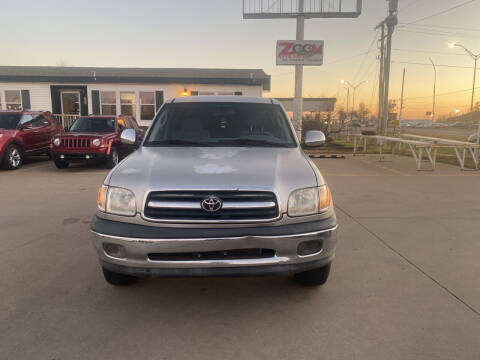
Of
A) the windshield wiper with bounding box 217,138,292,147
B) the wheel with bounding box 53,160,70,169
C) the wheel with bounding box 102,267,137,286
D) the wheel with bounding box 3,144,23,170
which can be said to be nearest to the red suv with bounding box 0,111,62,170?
the wheel with bounding box 3,144,23,170

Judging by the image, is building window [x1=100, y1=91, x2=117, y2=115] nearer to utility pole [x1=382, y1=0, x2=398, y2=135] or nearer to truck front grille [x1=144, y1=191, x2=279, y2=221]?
utility pole [x1=382, y1=0, x2=398, y2=135]

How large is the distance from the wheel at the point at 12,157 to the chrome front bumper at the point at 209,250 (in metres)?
9.61

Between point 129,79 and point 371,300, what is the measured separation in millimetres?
19792

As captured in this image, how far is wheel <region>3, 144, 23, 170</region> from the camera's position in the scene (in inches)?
411

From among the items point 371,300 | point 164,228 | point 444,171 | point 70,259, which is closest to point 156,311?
point 164,228

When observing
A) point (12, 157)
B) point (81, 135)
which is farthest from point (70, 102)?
point (81, 135)

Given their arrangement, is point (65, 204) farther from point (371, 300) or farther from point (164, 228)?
point (371, 300)

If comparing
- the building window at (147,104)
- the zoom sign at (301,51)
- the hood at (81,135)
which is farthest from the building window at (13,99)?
the zoom sign at (301,51)

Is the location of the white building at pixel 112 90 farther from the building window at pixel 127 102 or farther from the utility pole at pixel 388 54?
the utility pole at pixel 388 54

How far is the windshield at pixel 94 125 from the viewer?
1144 centimetres

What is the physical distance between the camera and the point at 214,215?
2695mm

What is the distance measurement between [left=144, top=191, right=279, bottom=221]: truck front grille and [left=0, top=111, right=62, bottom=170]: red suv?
9.72 m

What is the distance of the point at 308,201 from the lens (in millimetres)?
2869

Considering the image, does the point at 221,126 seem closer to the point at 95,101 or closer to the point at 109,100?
the point at 109,100
